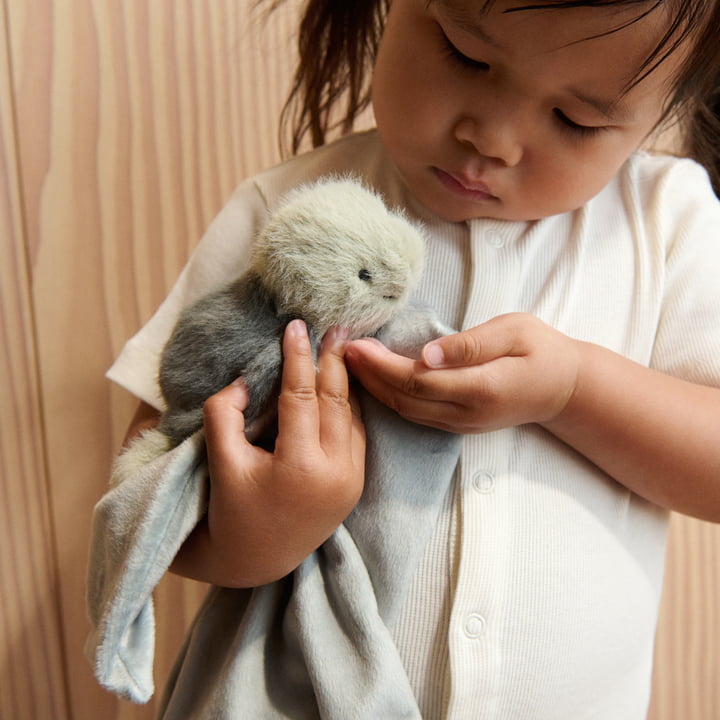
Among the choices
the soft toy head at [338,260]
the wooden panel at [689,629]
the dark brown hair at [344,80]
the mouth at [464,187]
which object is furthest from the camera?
the wooden panel at [689,629]

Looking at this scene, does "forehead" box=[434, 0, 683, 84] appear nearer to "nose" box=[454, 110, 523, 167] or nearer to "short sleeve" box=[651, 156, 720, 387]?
"nose" box=[454, 110, 523, 167]

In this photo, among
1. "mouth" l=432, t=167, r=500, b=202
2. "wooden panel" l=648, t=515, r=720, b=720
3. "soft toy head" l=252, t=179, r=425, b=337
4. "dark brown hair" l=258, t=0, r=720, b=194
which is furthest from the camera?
"wooden panel" l=648, t=515, r=720, b=720

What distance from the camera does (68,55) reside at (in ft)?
2.28

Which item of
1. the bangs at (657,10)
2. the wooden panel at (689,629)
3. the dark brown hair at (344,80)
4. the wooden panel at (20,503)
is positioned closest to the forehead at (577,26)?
the bangs at (657,10)

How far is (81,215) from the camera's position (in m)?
0.73

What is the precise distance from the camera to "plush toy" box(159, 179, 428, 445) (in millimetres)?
379

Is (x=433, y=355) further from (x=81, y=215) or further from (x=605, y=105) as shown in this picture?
(x=81, y=215)

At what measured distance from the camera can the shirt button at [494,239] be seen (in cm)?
52

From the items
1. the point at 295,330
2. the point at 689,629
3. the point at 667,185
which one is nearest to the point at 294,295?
the point at 295,330

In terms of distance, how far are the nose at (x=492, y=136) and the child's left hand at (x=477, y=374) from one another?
0.37ft

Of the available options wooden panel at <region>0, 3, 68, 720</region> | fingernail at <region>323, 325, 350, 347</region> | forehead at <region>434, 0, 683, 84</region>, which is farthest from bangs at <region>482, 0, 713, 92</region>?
wooden panel at <region>0, 3, 68, 720</region>

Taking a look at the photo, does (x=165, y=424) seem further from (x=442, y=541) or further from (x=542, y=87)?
(x=542, y=87)

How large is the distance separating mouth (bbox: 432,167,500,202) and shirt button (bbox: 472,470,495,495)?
20 centimetres

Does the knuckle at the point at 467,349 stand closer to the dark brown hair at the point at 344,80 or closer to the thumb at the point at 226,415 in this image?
the thumb at the point at 226,415
